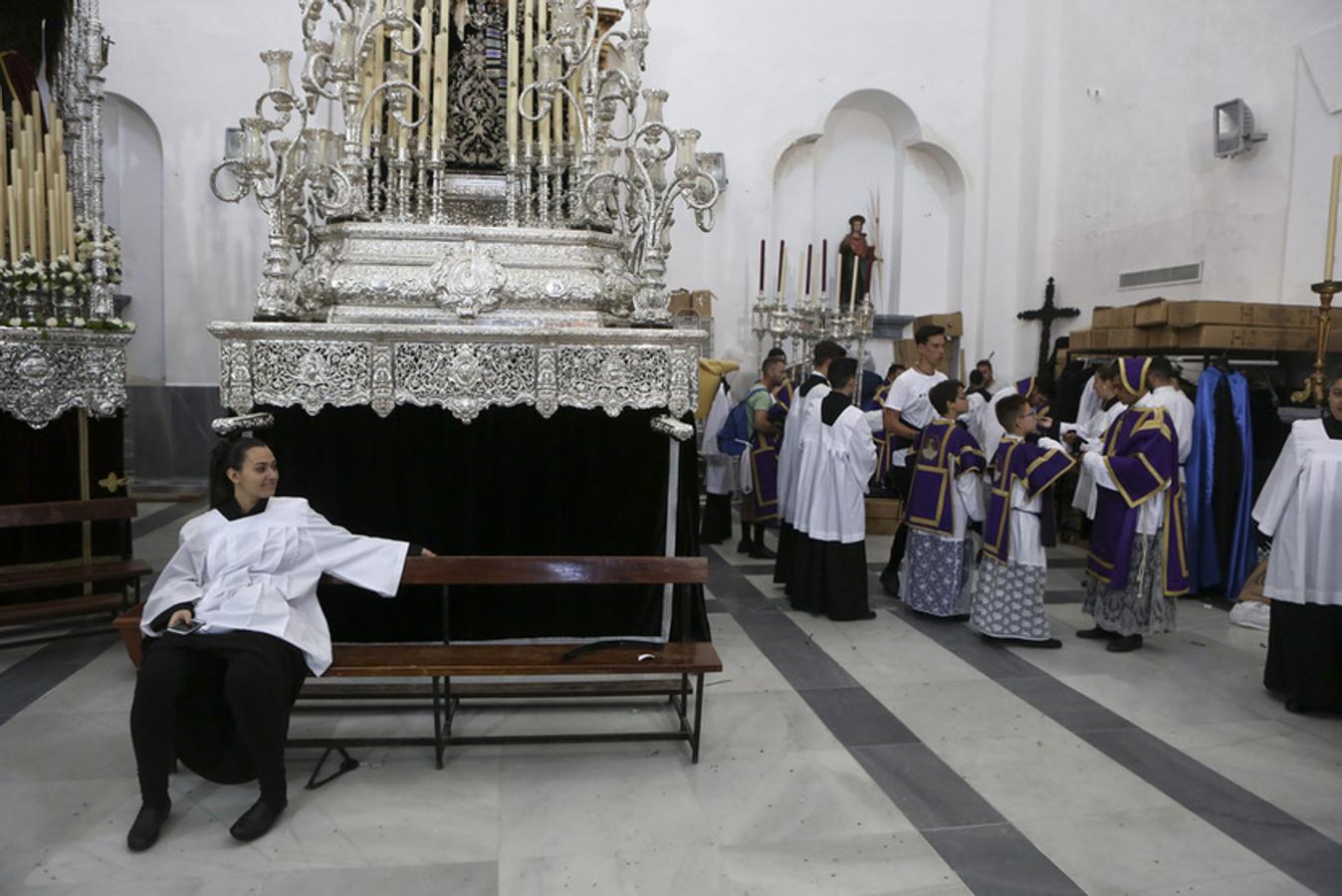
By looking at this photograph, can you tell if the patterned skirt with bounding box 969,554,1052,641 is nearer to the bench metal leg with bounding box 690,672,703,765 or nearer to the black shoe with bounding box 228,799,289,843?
the bench metal leg with bounding box 690,672,703,765

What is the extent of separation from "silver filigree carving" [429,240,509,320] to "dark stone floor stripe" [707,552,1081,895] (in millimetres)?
2441

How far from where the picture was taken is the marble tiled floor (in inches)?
119

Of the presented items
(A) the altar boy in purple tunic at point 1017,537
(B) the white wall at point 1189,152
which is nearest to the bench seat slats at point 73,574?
(A) the altar boy in purple tunic at point 1017,537

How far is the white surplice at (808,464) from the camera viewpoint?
6.14m

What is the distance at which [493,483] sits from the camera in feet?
16.1

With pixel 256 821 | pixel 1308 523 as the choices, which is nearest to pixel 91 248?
pixel 256 821

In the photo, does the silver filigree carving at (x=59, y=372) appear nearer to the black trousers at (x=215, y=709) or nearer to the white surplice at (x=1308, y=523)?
the black trousers at (x=215, y=709)

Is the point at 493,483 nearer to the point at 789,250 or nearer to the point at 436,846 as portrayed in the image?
Result: the point at 436,846

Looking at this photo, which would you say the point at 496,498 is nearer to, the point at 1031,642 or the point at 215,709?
the point at 215,709

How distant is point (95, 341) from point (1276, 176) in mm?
9044

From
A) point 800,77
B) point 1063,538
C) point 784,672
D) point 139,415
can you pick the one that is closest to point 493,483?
point 784,672

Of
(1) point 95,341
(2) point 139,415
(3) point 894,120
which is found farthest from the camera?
(3) point 894,120

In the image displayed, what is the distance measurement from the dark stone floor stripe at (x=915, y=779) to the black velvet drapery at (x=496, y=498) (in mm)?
725

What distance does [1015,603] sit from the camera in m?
5.44
